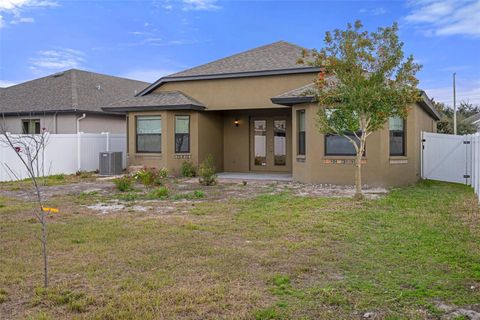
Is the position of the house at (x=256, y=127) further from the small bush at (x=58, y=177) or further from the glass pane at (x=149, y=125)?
the small bush at (x=58, y=177)

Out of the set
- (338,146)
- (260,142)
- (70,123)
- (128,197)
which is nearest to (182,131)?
(260,142)

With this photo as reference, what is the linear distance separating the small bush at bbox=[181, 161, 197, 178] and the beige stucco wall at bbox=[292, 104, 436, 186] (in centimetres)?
454

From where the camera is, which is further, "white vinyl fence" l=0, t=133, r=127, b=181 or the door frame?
the door frame

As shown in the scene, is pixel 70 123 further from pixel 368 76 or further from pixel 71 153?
pixel 368 76

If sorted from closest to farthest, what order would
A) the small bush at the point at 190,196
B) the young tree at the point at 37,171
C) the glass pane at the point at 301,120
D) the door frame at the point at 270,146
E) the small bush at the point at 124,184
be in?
the young tree at the point at 37,171 < the small bush at the point at 190,196 < the small bush at the point at 124,184 < the glass pane at the point at 301,120 < the door frame at the point at 270,146

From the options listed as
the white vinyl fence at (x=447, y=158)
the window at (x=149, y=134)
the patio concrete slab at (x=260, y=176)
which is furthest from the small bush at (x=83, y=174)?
the white vinyl fence at (x=447, y=158)

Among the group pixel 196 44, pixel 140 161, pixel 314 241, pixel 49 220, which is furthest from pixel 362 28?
pixel 196 44

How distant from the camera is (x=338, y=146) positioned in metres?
14.1

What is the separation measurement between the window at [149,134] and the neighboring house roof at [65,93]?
15.7 ft

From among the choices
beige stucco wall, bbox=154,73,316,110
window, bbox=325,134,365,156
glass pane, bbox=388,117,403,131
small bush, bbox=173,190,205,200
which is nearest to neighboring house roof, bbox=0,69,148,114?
beige stucco wall, bbox=154,73,316,110

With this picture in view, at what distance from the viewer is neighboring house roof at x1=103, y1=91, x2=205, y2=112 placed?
17.2m

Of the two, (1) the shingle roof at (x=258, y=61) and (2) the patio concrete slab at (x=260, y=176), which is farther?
(1) the shingle roof at (x=258, y=61)

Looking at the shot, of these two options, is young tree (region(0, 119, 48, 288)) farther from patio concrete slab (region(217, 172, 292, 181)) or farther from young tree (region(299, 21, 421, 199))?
patio concrete slab (region(217, 172, 292, 181))

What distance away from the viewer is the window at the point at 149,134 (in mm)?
17906
